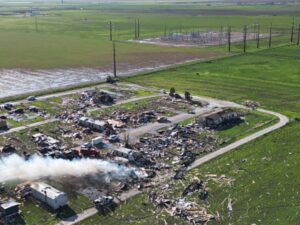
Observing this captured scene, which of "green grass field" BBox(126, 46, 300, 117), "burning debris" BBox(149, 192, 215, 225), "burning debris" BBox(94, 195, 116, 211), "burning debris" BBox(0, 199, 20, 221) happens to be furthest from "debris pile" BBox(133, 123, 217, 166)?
"burning debris" BBox(0, 199, 20, 221)

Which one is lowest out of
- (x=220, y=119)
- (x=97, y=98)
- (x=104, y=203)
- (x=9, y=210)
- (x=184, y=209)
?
(x=184, y=209)

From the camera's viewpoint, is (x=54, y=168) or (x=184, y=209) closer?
(x=184, y=209)

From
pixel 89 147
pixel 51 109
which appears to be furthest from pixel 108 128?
pixel 51 109

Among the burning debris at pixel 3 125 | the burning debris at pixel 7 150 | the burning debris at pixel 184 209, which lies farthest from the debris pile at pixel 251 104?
the burning debris at pixel 3 125

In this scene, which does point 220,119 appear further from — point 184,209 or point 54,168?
point 54,168

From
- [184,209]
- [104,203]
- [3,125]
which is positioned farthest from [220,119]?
[3,125]

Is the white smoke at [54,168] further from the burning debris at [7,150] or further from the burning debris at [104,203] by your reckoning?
the burning debris at [104,203]

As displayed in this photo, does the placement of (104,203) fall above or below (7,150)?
below

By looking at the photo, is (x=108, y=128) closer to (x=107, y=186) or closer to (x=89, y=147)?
(x=89, y=147)

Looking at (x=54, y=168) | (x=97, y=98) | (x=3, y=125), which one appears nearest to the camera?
(x=54, y=168)
